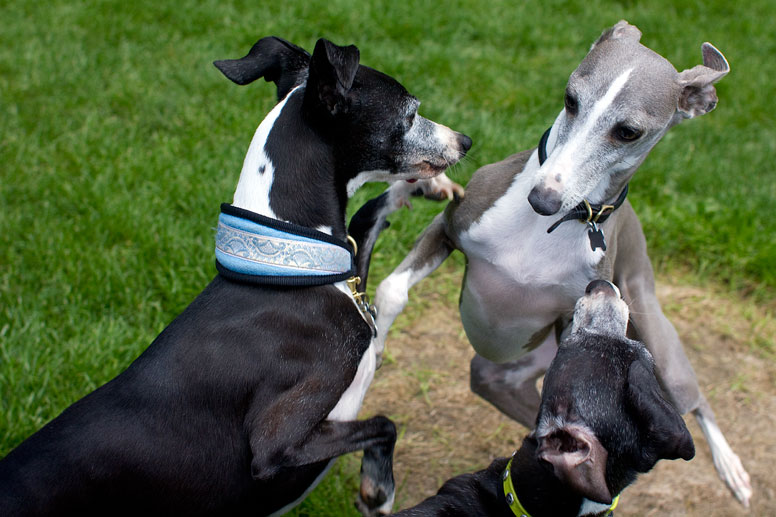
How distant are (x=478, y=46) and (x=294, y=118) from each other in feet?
15.8

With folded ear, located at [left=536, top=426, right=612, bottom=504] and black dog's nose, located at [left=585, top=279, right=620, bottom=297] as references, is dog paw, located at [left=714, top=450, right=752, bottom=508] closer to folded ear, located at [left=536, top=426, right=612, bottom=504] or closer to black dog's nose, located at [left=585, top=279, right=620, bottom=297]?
black dog's nose, located at [left=585, top=279, right=620, bottom=297]

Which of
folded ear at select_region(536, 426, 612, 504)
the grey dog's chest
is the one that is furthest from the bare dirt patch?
folded ear at select_region(536, 426, 612, 504)

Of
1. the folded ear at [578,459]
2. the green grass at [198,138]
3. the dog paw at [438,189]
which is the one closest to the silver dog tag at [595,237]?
the dog paw at [438,189]

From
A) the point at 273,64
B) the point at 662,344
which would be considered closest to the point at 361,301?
the point at 273,64

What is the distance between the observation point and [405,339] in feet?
15.8

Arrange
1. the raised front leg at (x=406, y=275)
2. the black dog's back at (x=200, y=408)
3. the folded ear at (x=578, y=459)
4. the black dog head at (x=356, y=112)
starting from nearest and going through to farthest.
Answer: the folded ear at (x=578, y=459), the black dog's back at (x=200, y=408), the black dog head at (x=356, y=112), the raised front leg at (x=406, y=275)

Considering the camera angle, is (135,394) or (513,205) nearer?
(135,394)

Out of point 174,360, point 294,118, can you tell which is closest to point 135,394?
point 174,360

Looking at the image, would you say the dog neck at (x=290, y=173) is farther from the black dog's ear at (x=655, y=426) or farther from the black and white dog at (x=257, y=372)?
the black dog's ear at (x=655, y=426)

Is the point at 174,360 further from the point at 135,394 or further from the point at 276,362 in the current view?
the point at 276,362

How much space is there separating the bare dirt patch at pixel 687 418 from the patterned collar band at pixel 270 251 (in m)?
1.54

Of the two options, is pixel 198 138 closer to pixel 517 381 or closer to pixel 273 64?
pixel 273 64

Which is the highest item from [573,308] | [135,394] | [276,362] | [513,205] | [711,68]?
[711,68]

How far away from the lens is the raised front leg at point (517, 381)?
3984 mm
